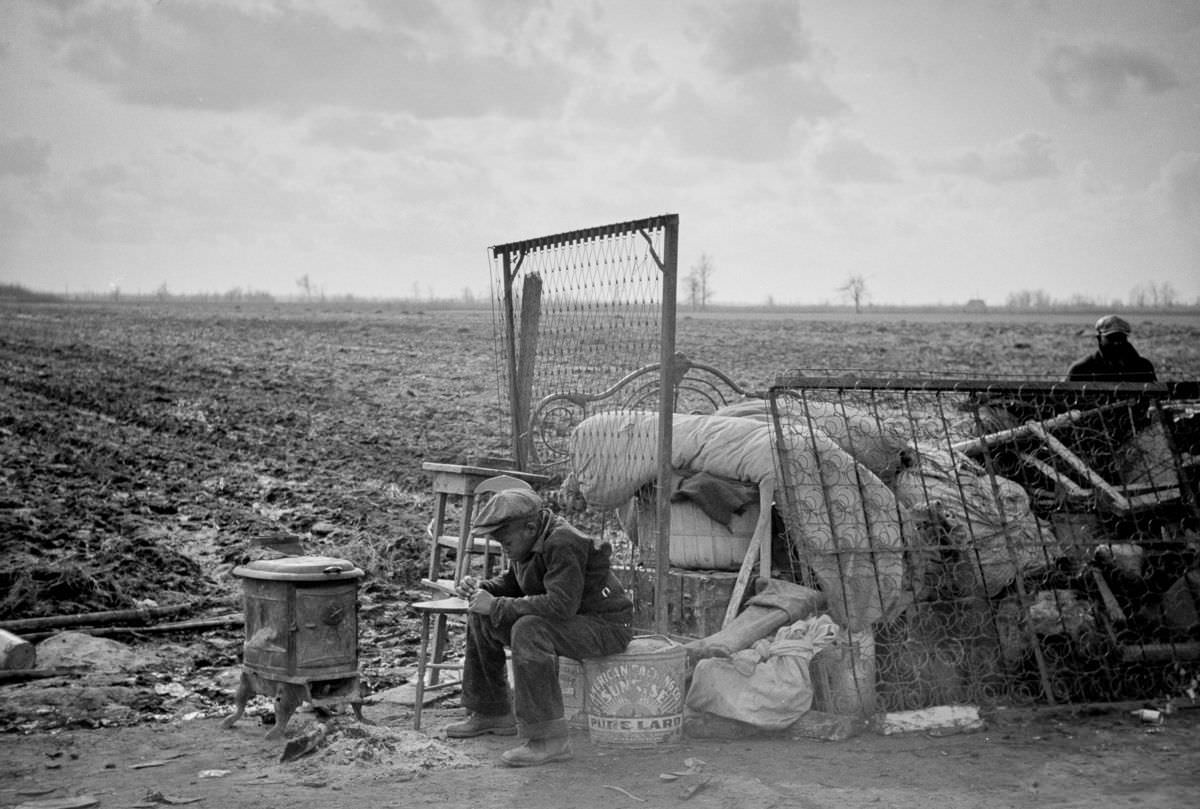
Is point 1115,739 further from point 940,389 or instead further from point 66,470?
point 66,470

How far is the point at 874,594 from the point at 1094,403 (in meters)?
2.41

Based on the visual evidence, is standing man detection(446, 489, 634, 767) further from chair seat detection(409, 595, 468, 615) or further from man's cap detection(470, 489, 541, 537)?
chair seat detection(409, 595, 468, 615)

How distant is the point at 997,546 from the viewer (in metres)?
7.82

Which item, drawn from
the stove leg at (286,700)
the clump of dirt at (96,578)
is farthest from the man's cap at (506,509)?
the clump of dirt at (96,578)

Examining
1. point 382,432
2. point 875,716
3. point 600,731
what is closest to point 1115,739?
point 875,716

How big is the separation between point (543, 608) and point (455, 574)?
1832 millimetres

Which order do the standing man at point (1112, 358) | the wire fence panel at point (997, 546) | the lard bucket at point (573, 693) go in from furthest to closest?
the standing man at point (1112, 358) → the wire fence panel at point (997, 546) → the lard bucket at point (573, 693)

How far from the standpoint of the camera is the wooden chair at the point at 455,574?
282 inches

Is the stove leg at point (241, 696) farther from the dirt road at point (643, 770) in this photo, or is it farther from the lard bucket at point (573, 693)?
the lard bucket at point (573, 693)

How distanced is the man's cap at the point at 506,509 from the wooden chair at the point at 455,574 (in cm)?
38

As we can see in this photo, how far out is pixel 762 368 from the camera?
25922 millimetres

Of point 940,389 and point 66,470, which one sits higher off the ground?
point 940,389

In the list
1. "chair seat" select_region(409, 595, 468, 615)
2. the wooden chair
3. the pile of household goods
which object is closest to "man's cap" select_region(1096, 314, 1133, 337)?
the pile of household goods

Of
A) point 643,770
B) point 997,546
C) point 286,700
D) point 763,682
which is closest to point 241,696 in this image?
point 286,700
